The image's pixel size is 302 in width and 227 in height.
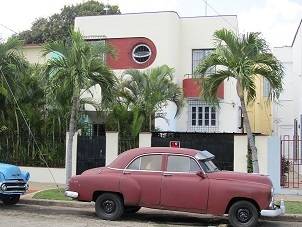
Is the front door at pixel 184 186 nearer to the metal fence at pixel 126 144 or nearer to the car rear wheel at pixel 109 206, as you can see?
the car rear wheel at pixel 109 206

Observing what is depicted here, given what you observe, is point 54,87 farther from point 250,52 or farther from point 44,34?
point 44,34

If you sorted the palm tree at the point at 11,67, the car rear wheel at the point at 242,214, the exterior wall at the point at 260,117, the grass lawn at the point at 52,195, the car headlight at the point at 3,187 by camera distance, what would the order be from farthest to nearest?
1. the exterior wall at the point at 260,117
2. the palm tree at the point at 11,67
3. the grass lawn at the point at 52,195
4. the car headlight at the point at 3,187
5. the car rear wheel at the point at 242,214

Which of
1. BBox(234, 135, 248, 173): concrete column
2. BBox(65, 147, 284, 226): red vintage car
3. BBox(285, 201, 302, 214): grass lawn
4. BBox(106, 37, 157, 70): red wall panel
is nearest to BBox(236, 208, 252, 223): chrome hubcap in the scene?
BBox(65, 147, 284, 226): red vintage car

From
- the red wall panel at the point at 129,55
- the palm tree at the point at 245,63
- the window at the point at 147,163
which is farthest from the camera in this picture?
the red wall panel at the point at 129,55

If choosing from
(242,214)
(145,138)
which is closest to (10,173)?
(145,138)

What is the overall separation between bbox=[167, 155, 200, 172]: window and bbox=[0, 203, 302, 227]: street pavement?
50.1 inches

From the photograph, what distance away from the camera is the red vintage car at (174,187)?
11.3 meters

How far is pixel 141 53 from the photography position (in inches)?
1041

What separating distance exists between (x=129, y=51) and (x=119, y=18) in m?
1.76

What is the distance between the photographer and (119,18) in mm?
26500

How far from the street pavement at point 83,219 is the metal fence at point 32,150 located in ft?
17.7

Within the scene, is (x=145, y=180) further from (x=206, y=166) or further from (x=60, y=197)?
(x=60, y=197)

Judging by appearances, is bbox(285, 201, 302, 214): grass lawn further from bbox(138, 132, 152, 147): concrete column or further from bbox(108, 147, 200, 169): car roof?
bbox(138, 132, 152, 147): concrete column

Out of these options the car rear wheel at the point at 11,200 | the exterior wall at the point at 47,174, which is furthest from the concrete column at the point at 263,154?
the car rear wheel at the point at 11,200
